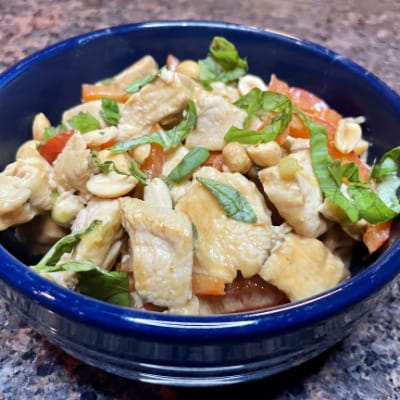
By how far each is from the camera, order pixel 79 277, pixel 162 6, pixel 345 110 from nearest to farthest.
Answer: pixel 79 277 < pixel 345 110 < pixel 162 6

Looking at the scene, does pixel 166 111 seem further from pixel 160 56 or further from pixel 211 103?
pixel 160 56

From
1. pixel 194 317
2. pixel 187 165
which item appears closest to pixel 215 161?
pixel 187 165

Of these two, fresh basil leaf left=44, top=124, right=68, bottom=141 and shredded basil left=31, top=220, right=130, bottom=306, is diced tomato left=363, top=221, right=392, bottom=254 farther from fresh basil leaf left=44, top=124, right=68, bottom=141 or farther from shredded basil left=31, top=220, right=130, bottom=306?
fresh basil leaf left=44, top=124, right=68, bottom=141

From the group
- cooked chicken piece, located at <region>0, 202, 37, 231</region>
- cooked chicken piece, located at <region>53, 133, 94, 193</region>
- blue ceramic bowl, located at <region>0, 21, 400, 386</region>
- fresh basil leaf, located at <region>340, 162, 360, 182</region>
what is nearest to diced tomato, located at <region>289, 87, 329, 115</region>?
blue ceramic bowl, located at <region>0, 21, 400, 386</region>

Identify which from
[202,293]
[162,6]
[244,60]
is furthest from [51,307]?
[162,6]

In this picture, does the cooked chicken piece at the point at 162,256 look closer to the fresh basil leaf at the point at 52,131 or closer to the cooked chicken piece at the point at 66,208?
the cooked chicken piece at the point at 66,208
